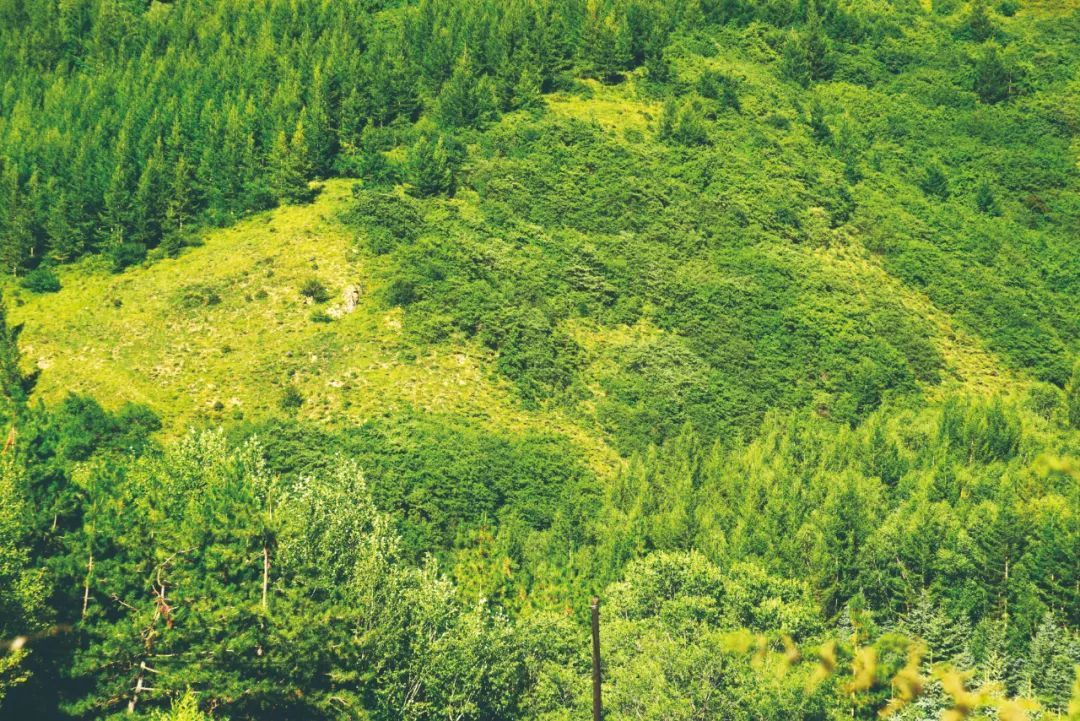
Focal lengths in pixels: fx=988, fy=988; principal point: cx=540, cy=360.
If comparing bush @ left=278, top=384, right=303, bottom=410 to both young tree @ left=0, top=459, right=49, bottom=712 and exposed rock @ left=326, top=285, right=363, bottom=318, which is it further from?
young tree @ left=0, top=459, right=49, bottom=712

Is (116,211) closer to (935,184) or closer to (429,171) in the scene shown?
(429,171)

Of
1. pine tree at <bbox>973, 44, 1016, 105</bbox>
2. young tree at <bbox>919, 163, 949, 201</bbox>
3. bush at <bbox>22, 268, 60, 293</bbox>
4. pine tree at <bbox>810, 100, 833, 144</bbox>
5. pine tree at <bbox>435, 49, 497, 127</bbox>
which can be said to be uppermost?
pine tree at <bbox>973, 44, 1016, 105</bbox>

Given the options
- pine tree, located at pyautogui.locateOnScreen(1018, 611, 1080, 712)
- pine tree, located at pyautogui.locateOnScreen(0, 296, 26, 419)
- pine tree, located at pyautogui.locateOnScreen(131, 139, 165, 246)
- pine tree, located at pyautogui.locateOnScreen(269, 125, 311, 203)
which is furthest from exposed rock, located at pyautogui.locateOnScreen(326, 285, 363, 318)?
pine tree, located at pyautogui.locateOnScreen(1018, 611, 1080, 712)

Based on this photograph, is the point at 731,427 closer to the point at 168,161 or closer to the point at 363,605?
the point at 363,605

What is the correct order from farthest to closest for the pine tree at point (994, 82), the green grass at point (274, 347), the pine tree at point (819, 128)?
the pine tree at point (994, 82), the pine tree at point (819, 128), the green grass at point (274, 347)

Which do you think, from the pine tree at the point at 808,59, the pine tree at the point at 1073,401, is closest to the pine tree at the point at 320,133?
the pine tree at the point at 808,59

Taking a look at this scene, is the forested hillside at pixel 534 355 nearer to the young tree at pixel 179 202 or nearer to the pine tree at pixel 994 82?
the pine tree at pixel 994 82
